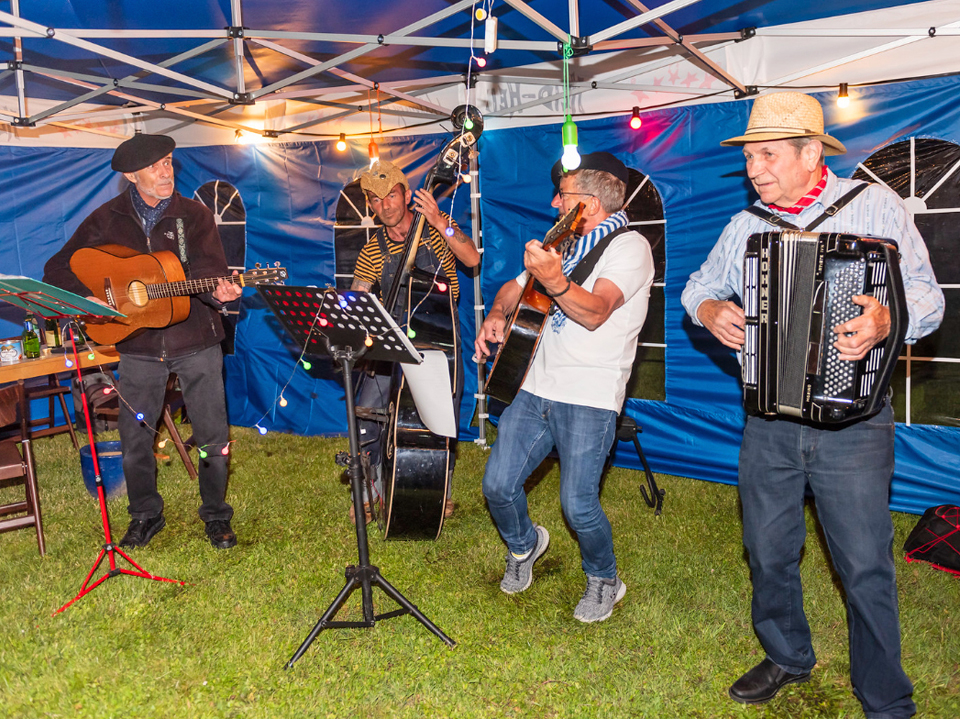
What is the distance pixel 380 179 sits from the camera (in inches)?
176

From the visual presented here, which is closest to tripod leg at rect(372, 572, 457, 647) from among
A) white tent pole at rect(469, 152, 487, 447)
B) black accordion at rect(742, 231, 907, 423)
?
black accordion at rect(742, 231, 907, 423)

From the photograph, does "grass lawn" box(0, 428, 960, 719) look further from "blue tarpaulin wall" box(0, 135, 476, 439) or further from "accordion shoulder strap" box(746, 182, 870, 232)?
"blue tarpaulin wall" box(0, 135, 476, 439)

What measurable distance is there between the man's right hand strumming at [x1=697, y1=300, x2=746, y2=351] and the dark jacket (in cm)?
287

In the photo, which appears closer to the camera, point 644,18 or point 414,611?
point 414,611

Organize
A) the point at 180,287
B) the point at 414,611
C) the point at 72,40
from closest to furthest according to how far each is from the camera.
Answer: the point at 414,611 → the point at 72,40 → the point at 180,287

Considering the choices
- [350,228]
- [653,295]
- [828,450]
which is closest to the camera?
[828,450]

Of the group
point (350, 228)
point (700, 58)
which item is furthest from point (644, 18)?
point (350, 228)

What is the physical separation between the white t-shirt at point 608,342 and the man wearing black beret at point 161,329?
2.04 m

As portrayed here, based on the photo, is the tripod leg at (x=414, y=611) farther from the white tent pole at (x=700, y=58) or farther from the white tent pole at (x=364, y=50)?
the white tent pole at (x=700, y=58)

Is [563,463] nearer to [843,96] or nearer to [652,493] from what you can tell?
[652,493]

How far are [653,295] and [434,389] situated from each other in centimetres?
277

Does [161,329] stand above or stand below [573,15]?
below

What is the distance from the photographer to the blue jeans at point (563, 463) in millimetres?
3195

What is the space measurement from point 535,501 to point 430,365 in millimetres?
2005
